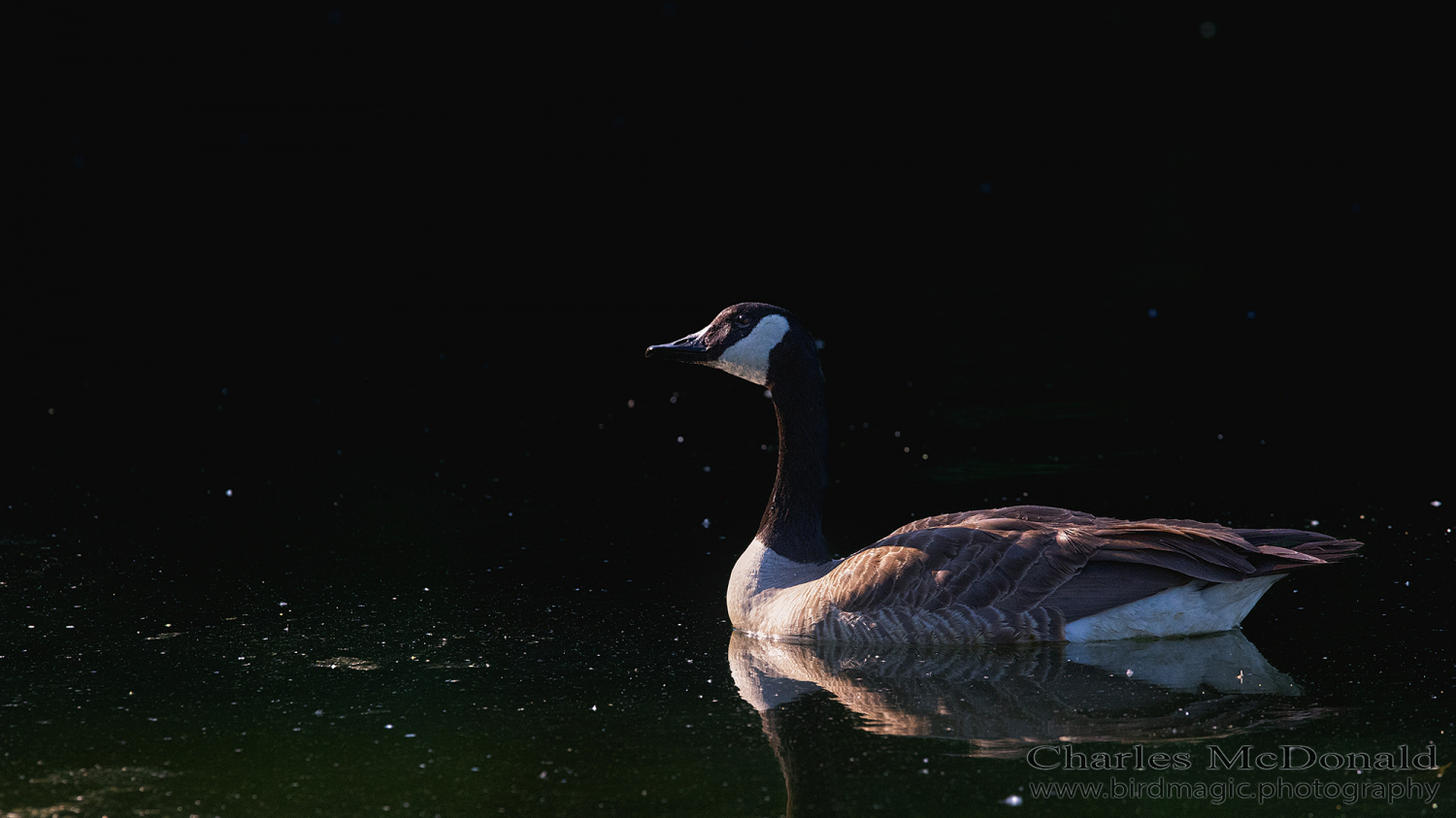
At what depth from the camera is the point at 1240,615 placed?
727cm

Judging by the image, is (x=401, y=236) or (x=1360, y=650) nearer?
(x=1360, y=650)

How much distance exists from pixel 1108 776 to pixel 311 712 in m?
3.34

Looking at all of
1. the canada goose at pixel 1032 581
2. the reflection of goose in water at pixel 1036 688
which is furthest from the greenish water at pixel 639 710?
the canada goose at pixel 1032 581

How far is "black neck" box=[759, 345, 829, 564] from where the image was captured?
306 inches

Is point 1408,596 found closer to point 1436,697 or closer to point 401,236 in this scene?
point 1436,697

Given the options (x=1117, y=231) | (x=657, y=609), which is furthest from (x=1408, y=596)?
(x=1117, y=231)

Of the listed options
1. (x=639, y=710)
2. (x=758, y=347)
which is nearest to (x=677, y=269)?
(x=758, y=347)

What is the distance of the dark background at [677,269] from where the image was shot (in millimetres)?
10422

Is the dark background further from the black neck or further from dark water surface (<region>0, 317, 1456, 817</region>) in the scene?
the black neck

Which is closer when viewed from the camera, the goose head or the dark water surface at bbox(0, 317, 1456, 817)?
the dark water surface at bbox(0, 317, 1456, 817)

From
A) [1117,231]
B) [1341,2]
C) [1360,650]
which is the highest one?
[1341,2]

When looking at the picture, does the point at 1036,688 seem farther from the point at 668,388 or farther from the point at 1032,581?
the point at 668,388

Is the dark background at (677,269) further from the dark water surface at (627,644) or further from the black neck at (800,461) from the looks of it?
the black neck at (800,461)

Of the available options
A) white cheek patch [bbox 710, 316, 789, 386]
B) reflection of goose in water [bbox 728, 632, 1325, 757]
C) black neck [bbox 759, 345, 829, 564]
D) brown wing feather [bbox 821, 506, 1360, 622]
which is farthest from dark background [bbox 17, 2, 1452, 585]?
reflection of goose in water [bbox 728, 632, 1325, 757]
